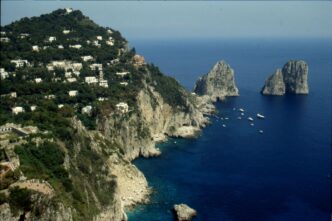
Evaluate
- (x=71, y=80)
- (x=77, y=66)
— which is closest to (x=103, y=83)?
(x=71, y=80)

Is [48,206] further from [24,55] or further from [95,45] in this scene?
[95,45]

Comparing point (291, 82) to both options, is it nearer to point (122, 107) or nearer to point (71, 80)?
point (122, 107)

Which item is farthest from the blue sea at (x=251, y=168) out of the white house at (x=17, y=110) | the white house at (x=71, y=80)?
the white house at (x=17, y=110)

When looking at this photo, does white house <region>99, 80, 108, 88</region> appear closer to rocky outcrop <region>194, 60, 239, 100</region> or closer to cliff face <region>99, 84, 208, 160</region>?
cliff face <region>99, 84, 208, 160</region>

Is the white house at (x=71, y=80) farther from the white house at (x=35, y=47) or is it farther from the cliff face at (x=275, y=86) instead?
the cliff face at (x=275, y=86)

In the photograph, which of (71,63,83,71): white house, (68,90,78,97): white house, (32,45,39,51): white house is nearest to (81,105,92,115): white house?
(68,90,78,97): white house

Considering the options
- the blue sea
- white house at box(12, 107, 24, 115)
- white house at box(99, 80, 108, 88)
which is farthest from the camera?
white house at box(99, 80, 108, 88)
